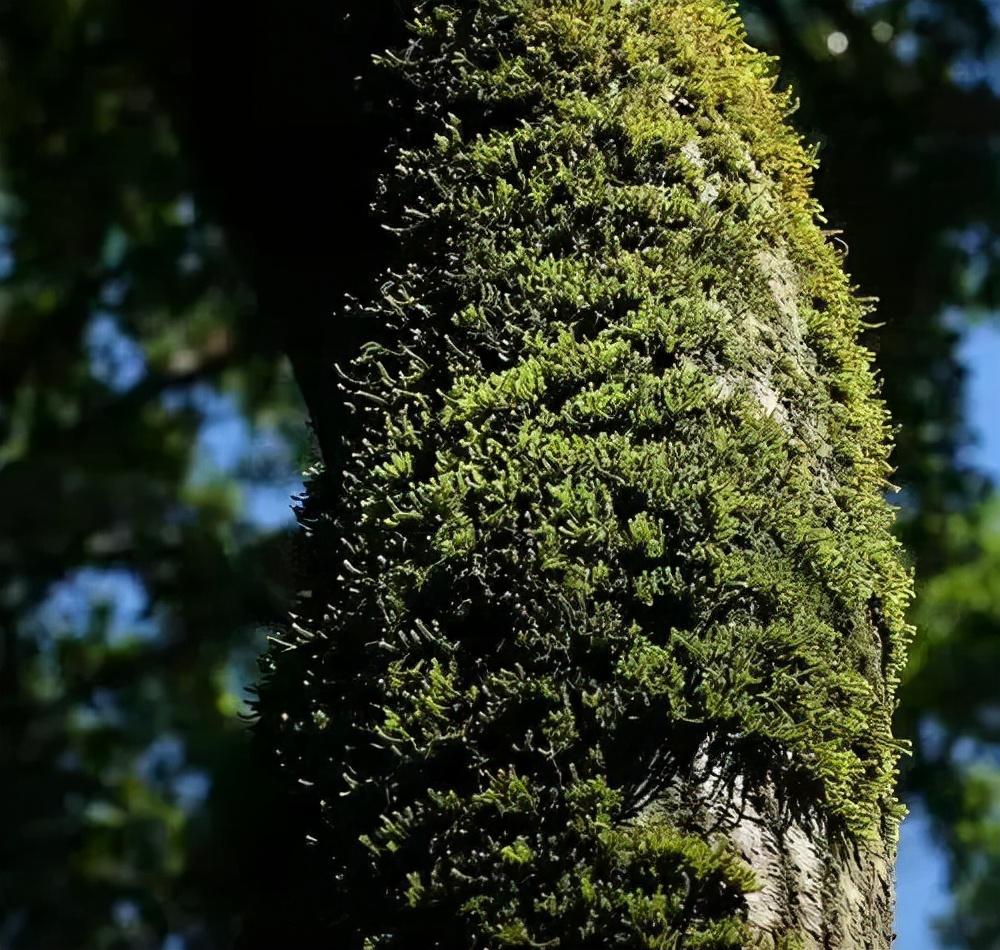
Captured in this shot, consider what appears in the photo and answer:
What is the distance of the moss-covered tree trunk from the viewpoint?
1566 mm

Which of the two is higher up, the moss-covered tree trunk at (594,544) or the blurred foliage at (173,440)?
the blurred foliage at (173,440)

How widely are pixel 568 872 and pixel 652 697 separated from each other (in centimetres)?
22

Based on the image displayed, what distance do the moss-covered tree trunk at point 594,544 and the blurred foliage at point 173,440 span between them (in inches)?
127

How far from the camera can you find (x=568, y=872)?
151cm

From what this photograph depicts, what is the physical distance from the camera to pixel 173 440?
25.3ft

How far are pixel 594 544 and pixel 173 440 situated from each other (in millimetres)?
6364

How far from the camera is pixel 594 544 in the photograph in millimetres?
1660

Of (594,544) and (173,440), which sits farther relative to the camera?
(173,440)

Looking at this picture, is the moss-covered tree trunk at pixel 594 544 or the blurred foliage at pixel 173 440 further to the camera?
the blurred foliage at pixel 173 440

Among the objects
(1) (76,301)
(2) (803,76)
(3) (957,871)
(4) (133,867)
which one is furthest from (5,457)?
(3) (957,871)

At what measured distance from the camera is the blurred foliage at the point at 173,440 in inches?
240

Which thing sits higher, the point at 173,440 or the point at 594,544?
the point at 173,440

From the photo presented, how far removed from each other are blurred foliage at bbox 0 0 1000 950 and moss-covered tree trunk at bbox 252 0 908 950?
3.23 m

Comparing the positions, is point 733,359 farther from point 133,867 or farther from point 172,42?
point 133,867
